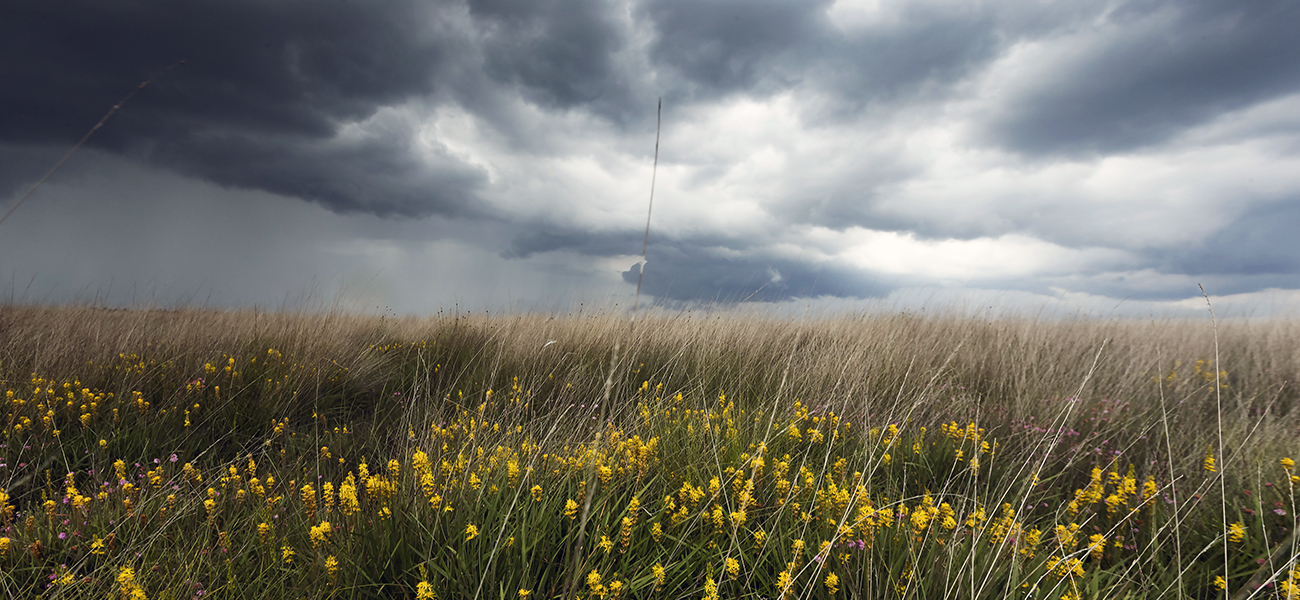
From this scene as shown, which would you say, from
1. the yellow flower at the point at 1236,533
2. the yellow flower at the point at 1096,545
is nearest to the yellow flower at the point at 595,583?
the yellow flower at the point at 1096,545

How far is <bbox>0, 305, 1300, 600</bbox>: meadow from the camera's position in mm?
1756

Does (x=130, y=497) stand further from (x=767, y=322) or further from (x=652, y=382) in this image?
(x=767, y=322)

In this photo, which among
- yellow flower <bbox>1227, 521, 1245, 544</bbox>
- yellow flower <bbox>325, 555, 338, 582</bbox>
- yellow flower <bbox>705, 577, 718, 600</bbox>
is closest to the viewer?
yellow flower <bbox>705, 577, 718, 600</bbox>

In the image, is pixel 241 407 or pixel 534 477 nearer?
pixel 534 477

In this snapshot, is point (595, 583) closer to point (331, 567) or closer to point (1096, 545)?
point (331, 567)

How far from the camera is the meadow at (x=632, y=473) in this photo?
5.76 feet

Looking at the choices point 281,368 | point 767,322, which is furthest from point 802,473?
point 767,322

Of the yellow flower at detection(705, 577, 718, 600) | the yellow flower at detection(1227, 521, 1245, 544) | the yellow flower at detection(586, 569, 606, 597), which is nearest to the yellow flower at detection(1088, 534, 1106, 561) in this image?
the yellow flower at detection(1227, 521, 1245, 544)

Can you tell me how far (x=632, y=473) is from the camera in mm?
2299

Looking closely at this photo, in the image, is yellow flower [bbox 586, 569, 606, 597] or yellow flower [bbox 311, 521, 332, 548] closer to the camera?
yellow flower [bbox 586, 569, 606, 597]

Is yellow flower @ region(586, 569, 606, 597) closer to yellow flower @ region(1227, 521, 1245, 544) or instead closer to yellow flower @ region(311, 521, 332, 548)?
yellow flower @ region(311, 521, 332, 548)

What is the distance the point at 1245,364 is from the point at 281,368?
9.63 m

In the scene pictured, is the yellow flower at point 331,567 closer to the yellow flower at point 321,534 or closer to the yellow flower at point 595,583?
the yellow flower at point 321,534

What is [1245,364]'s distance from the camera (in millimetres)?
5824
